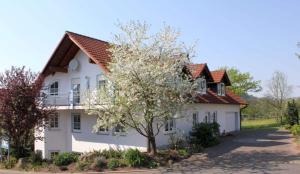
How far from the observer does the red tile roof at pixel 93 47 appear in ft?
79.1

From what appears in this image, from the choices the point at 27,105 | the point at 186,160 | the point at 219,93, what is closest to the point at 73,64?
the point at 27,105

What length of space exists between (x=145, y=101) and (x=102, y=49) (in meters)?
9.09

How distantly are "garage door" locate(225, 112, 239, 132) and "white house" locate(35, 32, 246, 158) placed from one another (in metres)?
5.25

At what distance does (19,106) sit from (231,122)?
874 inches

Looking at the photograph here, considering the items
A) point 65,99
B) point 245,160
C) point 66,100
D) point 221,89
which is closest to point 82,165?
point 245,160

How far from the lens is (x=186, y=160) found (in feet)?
63.0

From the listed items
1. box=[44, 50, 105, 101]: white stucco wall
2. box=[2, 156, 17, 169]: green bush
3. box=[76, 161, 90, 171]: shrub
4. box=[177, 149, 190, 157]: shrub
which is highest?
box=[44, 50, 105, 101]: white stucco wall

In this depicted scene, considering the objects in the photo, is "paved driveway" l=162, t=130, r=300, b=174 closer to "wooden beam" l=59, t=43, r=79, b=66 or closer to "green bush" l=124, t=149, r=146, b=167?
"green bush" l=124, t=149, r=146, b=167

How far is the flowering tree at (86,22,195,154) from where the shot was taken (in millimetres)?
18250

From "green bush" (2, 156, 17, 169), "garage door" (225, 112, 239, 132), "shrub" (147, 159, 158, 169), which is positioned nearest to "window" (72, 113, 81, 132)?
"green bush" (2, 156, 17, 169)

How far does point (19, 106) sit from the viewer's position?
67.8 feet

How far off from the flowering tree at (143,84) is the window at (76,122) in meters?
7.50

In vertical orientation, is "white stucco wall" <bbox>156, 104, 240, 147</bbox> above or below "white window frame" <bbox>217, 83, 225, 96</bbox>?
below

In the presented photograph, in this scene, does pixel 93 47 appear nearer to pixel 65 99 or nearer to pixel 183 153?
pixel 65 99
